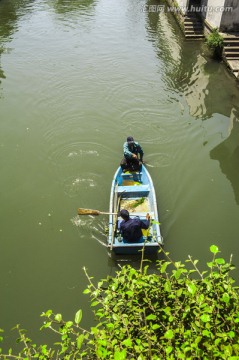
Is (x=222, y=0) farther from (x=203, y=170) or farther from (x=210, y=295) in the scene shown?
(x=210, y=295)

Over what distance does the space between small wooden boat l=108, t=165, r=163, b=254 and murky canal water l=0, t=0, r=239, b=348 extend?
25.4 inches

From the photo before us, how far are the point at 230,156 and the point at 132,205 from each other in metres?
5.06

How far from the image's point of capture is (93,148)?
1152 cm

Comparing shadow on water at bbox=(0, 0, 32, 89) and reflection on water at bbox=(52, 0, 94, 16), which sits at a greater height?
reflection on water at bbox=(52, 0, 94, 16)

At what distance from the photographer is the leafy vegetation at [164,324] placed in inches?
105

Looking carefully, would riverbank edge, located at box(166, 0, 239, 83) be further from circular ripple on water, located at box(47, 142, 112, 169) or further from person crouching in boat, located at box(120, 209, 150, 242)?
person crouching in boat, located at box(120, 209, 150, 242)

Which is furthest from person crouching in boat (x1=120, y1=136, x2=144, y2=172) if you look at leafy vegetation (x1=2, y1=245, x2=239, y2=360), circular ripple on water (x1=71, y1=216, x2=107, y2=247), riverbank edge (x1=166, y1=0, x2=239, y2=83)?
riverbank edge (x1=166, y1=0, x2=239, y2=83)

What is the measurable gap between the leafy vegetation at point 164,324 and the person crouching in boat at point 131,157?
6195mm

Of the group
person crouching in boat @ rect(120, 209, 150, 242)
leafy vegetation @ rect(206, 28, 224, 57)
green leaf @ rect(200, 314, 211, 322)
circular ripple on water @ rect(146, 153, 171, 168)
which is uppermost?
leafy vegetation @ rect(206, 28, 224, 57)

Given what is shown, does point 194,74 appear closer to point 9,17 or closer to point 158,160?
point 158,160

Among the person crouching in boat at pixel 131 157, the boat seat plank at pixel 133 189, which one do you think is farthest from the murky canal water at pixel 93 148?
the person crouching in boat at pixel 131 157

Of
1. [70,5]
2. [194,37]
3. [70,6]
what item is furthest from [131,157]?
[70,5]

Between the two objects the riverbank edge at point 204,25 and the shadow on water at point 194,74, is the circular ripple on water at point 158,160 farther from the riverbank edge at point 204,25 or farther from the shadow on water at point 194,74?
the riverbank edge at point 204,25

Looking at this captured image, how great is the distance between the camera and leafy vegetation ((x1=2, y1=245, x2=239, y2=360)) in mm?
2672
